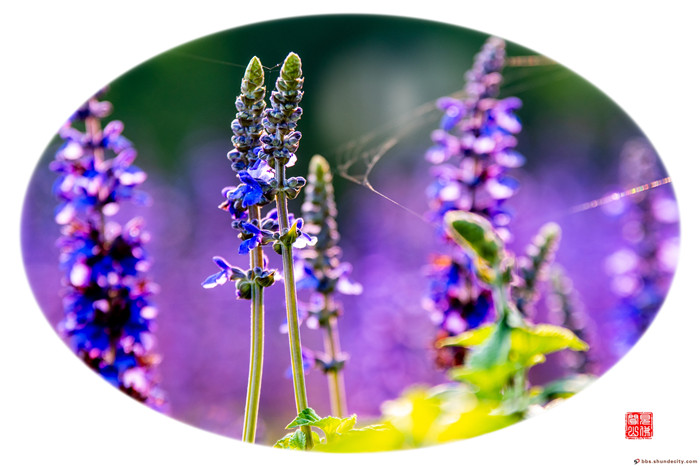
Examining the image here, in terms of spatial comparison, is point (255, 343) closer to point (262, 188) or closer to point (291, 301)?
point (291, 301)

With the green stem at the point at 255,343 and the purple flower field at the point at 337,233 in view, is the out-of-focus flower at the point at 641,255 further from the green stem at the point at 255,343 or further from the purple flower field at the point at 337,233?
the green stem at the point at 255,343

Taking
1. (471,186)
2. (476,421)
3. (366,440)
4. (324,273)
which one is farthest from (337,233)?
(476,421)

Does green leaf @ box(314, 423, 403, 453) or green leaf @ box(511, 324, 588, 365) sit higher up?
green leaf @ box(511, 324, 588, 365)

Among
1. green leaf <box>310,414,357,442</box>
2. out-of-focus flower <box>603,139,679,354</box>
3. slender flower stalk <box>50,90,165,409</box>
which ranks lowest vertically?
green leaf <box>310,414,357,442</box>

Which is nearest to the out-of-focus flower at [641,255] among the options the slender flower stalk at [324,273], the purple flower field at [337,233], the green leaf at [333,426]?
the purple flower field at [337,233]

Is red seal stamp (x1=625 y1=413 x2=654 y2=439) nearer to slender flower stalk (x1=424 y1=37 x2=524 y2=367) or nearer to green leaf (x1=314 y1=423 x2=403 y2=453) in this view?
slender flower stalk (x1=424 y1=37 x2=524 y2=367)

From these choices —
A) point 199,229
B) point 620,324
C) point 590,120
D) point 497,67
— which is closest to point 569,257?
point 590,120

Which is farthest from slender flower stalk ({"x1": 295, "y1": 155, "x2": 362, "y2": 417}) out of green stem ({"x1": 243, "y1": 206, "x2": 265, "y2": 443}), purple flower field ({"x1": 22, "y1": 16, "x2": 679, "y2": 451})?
green stem ({"x1": 243, "y1": 206, "x2": 265, "y2": 443})
